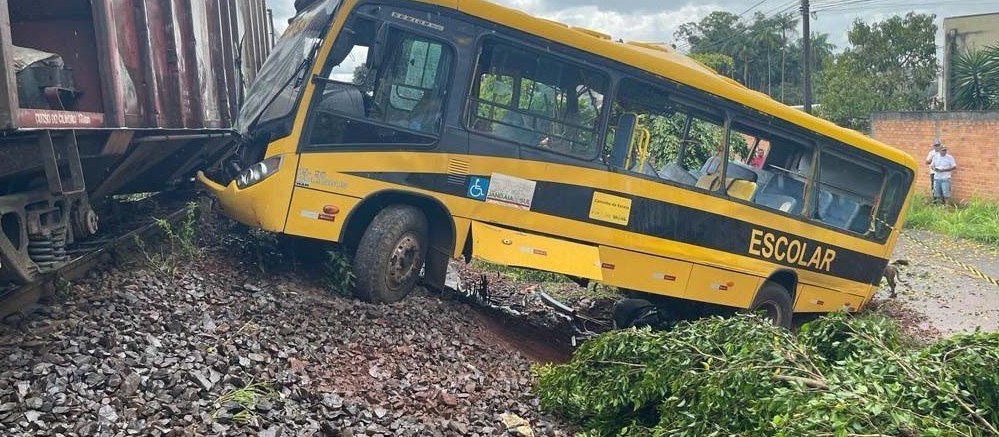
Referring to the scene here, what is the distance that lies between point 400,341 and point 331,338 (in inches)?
21.5

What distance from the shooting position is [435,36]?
21.4 ft

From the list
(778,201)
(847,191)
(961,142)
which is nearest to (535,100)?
(778,201)

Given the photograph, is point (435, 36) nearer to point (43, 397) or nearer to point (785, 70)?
point (43, 397)

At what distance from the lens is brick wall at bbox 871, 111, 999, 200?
1744 cm

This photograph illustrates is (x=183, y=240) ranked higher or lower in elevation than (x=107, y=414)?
higher

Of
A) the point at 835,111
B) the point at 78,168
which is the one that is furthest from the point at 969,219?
the point at 78,168

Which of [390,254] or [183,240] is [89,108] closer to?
[183,240]

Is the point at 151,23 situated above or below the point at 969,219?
above

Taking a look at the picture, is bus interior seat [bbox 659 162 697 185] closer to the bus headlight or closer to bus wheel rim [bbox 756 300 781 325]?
bus wheel rim [bbox 756 300 781 325]

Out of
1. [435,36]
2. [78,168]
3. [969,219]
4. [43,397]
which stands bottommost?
[969,219]

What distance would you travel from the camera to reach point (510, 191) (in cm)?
679

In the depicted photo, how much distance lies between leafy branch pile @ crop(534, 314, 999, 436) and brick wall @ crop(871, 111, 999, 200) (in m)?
A: 14.1

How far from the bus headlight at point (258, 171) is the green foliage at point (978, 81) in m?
21.3

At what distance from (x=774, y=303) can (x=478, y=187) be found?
3867 mm
